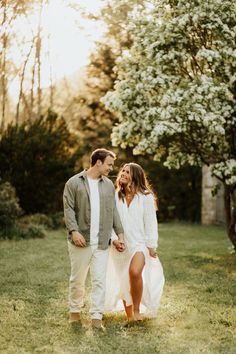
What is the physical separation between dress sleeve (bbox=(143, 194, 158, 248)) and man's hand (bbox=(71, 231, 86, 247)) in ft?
3.14

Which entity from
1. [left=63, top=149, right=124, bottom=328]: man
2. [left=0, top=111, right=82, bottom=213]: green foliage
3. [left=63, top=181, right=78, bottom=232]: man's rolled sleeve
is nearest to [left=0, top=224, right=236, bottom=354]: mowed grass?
[left=63, top=149, right=124, bottom=328]: man

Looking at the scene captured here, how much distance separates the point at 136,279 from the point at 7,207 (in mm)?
11185

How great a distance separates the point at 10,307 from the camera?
8.65 m

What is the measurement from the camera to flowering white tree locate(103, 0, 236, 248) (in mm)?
11734

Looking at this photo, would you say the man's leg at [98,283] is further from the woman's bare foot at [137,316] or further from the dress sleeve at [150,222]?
the dress sleeve at [150,222]

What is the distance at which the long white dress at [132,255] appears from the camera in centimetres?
791

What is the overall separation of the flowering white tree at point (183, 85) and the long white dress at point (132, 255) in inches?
156

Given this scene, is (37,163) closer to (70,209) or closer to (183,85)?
(183,85)

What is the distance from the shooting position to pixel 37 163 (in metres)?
21.5

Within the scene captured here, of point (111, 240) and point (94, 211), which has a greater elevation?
point (94, 211)

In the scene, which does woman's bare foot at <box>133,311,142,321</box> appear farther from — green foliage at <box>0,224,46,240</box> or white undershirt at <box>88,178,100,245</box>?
green foliage at <box>0,224,46,240</box>

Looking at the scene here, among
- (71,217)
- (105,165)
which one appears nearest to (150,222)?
(105,165)

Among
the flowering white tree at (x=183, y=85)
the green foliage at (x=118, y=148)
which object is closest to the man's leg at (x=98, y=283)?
the flowering white tree at (x=183, y=85)

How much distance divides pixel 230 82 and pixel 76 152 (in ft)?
38.1
